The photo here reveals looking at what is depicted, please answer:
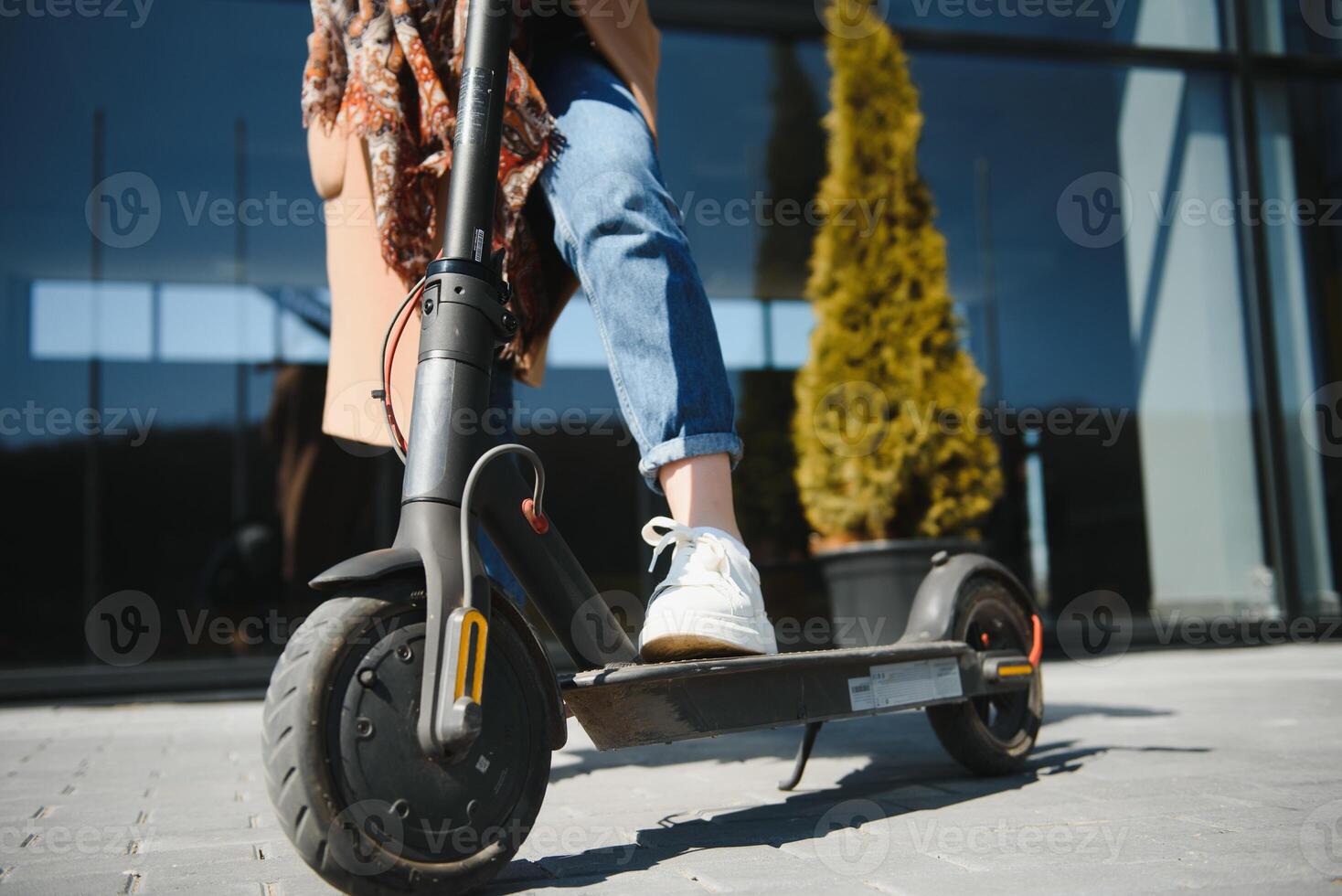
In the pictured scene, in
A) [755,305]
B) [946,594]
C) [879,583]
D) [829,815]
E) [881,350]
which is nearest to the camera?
[829,815]

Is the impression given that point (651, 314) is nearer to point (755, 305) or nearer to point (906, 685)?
point (906, 685)

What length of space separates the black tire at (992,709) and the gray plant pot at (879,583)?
1569 mm

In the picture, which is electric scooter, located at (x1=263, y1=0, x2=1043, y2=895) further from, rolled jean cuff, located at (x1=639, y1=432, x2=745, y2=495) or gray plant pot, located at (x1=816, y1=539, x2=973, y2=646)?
gray plant pot, located at (x1=816, y1=539, x2=973, y2=646)

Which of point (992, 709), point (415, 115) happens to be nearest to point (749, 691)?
point (992, 709)

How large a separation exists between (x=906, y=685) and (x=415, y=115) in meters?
1.26

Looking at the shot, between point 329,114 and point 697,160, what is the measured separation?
431 centimetres

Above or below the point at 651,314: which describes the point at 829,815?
below

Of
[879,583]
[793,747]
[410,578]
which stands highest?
[410,578]

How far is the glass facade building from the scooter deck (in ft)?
11.3

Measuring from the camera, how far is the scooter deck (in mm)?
1421

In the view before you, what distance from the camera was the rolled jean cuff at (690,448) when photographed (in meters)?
1.60

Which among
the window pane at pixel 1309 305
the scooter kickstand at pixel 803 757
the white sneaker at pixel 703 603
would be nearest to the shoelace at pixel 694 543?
the white sneaker at pixel 703 603

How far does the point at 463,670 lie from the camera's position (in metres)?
1.20

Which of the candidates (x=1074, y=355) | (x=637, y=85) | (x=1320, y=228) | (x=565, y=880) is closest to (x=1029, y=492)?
(x=1074, y=355)
